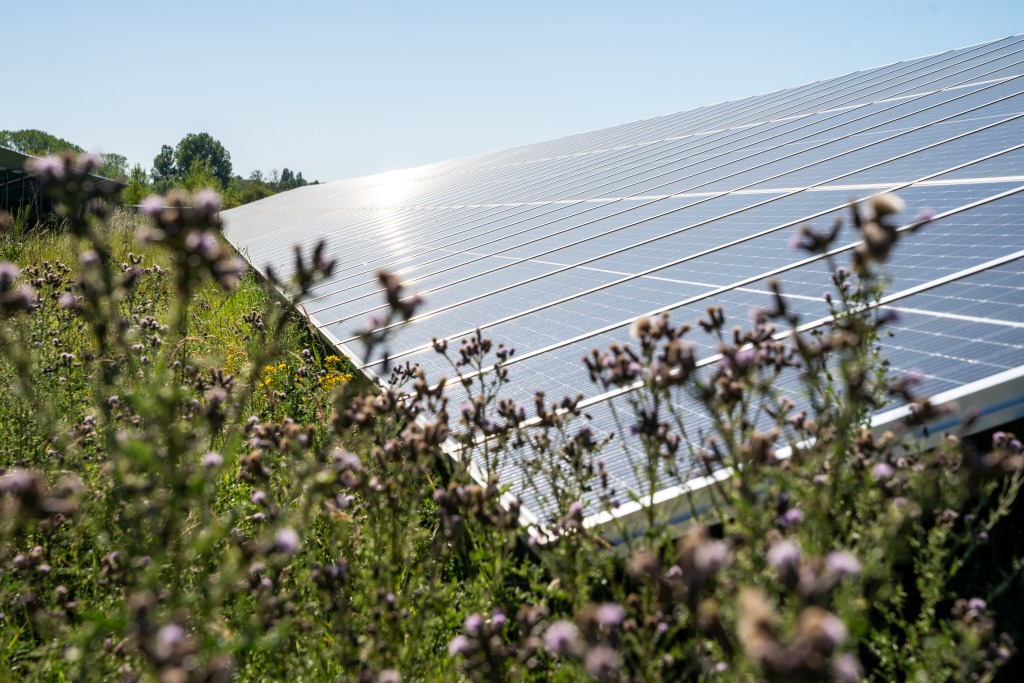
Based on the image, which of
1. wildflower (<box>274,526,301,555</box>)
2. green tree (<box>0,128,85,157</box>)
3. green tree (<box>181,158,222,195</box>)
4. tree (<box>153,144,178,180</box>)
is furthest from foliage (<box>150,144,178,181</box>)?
wildflower (<box>274,526,301,555</box>)

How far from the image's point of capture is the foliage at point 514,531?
1462mm

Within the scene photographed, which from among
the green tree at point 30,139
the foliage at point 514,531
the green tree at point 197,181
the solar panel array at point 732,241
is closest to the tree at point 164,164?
the green tree at point 30,139

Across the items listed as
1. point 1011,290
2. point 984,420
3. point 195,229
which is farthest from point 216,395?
point 1011,290

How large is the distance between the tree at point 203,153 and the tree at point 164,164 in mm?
873

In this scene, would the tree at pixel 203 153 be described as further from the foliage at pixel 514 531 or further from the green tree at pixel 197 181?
the foliage at pixel 514 531

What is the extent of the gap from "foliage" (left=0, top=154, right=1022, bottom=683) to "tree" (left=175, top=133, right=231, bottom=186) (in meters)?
138

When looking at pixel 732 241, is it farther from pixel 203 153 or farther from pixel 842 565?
pixel 203 153

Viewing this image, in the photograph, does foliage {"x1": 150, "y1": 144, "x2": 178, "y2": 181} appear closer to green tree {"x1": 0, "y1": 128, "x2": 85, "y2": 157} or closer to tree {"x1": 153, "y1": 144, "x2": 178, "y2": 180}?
tree {"x1": 153, "y1": 144, "x2": 178, "y2": 180}

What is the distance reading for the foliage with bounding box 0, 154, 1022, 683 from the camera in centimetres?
146

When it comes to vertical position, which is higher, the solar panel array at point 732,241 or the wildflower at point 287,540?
the wildflower at point 287,540

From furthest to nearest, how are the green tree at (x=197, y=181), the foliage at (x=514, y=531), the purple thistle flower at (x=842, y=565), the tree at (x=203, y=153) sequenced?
1. the tree at (x=203, y=153)
2. the green tree at (x=197, y=181)
3. the foliage at (x=514, y=531)
4. the purple thistle flower at (x=842, y=565)

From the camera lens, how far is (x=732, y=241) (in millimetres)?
5508

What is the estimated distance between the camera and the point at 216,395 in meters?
2.04

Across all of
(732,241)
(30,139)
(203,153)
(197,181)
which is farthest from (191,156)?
(732,241)
